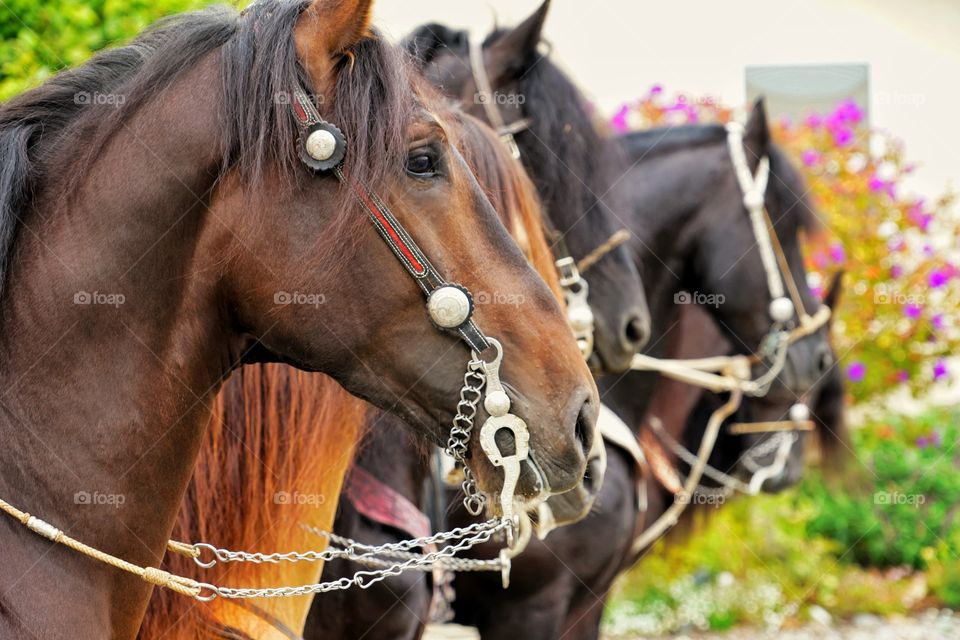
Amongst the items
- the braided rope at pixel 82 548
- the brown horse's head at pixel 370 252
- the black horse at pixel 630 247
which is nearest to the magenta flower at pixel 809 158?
the black horse at pixel 630 247

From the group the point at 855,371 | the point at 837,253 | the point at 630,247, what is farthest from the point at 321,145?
the point at 855,371

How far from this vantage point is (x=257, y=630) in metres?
2.32

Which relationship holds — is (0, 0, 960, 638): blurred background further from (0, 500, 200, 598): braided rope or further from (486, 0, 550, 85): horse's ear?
(0, 500, 200, 598): braided rope

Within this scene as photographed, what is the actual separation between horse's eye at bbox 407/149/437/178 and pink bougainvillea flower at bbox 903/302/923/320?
6.32 m

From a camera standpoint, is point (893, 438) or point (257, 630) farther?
point (893, 438)

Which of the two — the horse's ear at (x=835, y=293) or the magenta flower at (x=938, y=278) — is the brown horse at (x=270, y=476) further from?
the magenta flower at (x=938, y=278)

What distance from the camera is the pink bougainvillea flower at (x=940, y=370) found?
743 centimetres

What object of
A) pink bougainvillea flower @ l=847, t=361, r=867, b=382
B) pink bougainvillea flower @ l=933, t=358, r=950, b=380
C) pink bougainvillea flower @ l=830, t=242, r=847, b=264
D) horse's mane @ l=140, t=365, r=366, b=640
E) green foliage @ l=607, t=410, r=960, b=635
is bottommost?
green foliage @ l=607, t=410, r=960, b=635

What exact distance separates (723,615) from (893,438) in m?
1.93

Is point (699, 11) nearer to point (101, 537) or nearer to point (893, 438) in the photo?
point (893, 438)

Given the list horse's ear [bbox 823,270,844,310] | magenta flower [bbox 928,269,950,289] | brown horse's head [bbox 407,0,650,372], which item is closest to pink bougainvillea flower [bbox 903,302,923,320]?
magenta flower [bbox 928,269,950,289]

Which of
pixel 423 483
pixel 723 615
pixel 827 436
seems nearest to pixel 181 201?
pixel 423 483

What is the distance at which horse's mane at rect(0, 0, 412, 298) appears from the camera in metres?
1.72

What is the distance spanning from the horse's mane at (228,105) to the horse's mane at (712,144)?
2848mm
